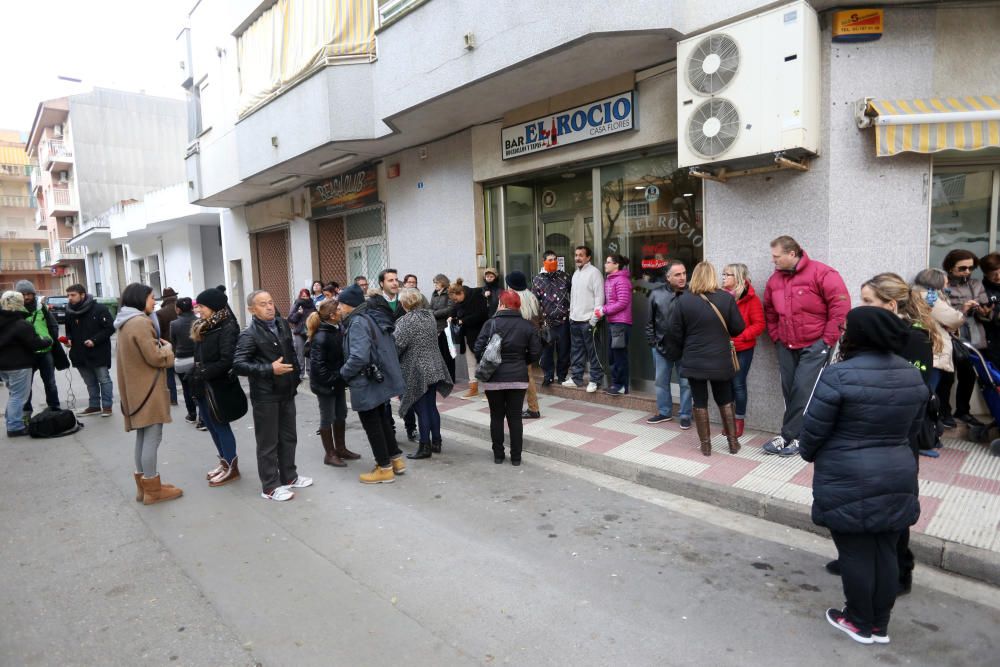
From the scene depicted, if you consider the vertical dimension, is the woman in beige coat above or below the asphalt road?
above

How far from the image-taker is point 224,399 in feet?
17.4

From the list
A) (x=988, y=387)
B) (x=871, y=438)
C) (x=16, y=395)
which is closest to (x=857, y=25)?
(x=988, y=387)

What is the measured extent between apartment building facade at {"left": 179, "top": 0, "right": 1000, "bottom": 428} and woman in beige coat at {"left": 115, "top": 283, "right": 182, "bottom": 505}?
4806 mm

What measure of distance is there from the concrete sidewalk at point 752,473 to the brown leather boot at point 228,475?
8.80 ft

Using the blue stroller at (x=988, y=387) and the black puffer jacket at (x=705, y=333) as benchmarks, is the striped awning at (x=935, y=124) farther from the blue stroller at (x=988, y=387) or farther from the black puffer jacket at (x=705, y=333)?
the black puffer jacket at (x=705, y=333)

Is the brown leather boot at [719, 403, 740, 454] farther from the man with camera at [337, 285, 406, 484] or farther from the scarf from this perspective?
the scarf

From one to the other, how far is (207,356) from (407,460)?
2.21 metres

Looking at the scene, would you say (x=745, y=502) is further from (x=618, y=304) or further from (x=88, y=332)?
(x=88, y=332)

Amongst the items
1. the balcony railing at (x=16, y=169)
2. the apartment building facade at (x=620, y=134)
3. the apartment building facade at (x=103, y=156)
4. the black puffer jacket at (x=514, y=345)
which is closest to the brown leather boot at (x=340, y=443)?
the black puffer jacket at (x=514, y=345)

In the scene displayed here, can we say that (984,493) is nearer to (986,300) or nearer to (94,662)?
(986,300)

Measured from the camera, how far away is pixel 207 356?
5.22 meters

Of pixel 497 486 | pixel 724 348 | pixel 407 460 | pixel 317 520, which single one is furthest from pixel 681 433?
pixel 317 520

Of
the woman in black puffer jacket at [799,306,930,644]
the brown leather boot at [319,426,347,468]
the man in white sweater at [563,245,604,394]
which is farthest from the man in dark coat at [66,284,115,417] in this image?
the woman in black puffer jacket at [799,306,930,644]

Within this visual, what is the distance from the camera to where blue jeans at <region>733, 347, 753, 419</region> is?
6.27 metres
